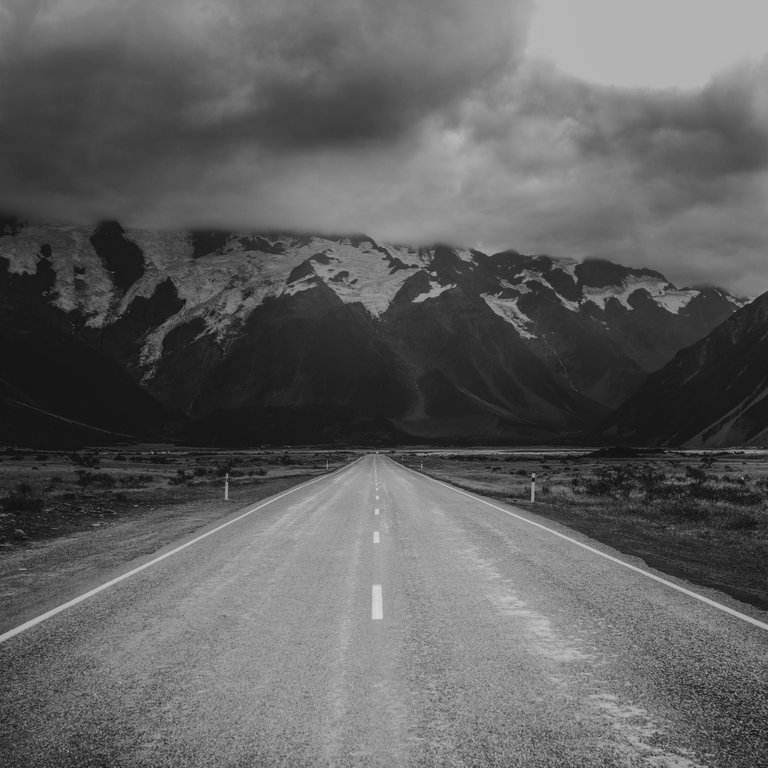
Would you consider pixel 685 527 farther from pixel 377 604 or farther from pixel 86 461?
pixel 86 461

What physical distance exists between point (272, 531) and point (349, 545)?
2990mm

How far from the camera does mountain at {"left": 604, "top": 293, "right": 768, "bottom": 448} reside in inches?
4980

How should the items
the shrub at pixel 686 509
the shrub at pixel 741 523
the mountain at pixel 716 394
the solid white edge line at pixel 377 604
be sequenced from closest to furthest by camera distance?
the solid white edge line at pixel 377 604
the shrub at pixel 741 523
the shrub at pixel 686 509
the mountain at pixel 716 394

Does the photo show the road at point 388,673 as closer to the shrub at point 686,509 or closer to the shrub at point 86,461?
the shrub at point 686,509

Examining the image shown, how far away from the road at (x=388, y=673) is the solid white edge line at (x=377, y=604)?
40 mm

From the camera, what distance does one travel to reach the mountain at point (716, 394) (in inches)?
4980

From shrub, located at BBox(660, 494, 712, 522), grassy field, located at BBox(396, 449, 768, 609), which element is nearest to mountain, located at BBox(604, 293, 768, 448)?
grassy field, located at BBox(396, 449, 768, 609)

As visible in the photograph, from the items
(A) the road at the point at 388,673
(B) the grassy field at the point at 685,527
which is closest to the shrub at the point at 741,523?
(B) the grassy field at the point at 685,527

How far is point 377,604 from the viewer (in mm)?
8078

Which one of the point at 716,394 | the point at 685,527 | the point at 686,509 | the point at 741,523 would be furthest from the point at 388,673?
the point at 716,394

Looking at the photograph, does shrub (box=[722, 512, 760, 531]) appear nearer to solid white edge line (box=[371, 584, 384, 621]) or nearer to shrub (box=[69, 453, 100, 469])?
solid white edge line (box=[371, 584, 384, 621])

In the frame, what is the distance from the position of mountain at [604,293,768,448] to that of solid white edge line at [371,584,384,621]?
124 m

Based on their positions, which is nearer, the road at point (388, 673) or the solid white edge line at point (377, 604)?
the road at point (388, 673)

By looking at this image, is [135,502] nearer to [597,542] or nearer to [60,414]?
[597,542]
